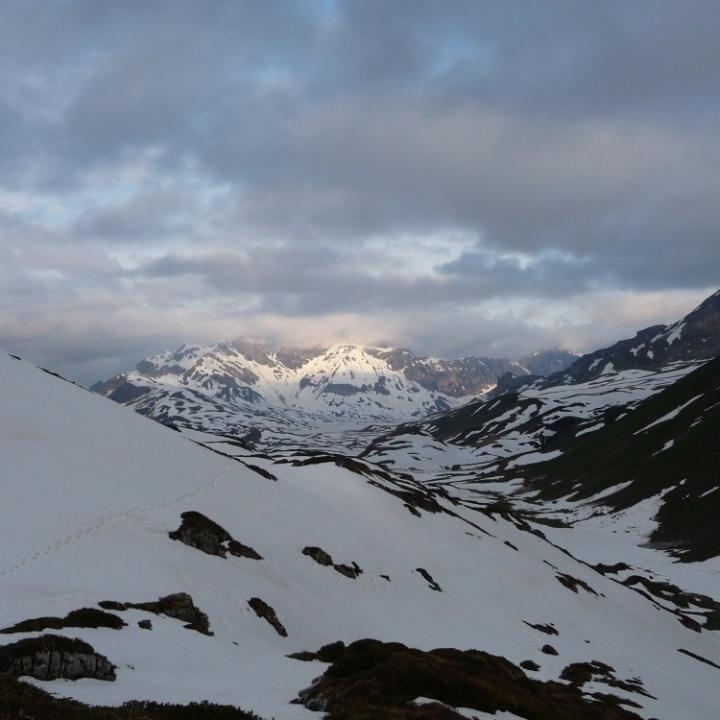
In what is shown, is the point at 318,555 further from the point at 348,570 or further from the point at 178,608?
the point at 178,608

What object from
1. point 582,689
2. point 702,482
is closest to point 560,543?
point 702,482

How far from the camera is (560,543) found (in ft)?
418

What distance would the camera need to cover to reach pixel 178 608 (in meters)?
27.3

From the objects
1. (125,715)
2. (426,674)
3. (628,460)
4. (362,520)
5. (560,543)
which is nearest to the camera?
(125,715)

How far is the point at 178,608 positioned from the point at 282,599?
33.6 feet

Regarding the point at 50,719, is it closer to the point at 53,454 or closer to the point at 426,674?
the point at 426,674

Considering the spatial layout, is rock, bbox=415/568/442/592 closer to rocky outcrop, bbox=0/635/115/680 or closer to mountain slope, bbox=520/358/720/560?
rocky outcrop, bbox=0/635/115/680

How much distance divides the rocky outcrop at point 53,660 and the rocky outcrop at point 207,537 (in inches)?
780

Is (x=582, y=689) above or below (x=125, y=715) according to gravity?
below

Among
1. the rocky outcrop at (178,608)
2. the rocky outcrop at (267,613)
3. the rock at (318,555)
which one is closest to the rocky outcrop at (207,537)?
the rock at (318,555)

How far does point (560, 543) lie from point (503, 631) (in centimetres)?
8842

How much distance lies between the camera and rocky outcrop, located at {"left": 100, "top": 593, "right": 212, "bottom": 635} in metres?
26.3

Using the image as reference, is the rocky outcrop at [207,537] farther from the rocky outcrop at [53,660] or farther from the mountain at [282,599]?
the rocky outcrop at [53,660]

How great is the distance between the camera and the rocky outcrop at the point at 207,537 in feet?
124
